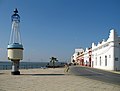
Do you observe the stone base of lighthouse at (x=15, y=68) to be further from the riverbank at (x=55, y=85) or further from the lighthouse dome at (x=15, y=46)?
the riverbank at (x=55, y=85)

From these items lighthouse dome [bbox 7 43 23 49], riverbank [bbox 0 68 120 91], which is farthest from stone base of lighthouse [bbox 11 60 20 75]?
riverbank [bbox 0 68 120 91]

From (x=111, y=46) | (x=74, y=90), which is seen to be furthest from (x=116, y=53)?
(x=74, y=90)

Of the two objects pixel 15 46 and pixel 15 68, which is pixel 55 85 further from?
pixel 15 46

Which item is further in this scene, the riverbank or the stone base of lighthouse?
the stone base of lighthouse

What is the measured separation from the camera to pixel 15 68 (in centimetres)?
3262

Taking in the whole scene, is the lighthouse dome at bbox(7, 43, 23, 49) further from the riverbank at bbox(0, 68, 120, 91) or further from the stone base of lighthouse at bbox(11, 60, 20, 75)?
the riverbank at bbox(0, 68, 120, 91)

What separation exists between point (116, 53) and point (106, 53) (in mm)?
4884

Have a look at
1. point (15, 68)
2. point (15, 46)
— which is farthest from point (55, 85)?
point (15, 46)

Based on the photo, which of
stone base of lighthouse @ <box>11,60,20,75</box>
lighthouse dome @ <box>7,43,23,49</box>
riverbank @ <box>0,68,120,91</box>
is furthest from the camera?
lighthouse dome @ <box>7,43,23,49</box>

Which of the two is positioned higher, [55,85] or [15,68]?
[15,68]

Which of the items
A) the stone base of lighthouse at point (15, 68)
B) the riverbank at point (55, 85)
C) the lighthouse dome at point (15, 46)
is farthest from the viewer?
the lighthouse dome at point (15, 46)

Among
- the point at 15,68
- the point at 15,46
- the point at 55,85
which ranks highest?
the point at 15,46

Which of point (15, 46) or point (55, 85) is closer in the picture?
point (55, 85)

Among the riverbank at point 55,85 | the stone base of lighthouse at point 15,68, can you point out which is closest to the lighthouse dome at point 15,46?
the stone base of lighthouse at point 15,68
